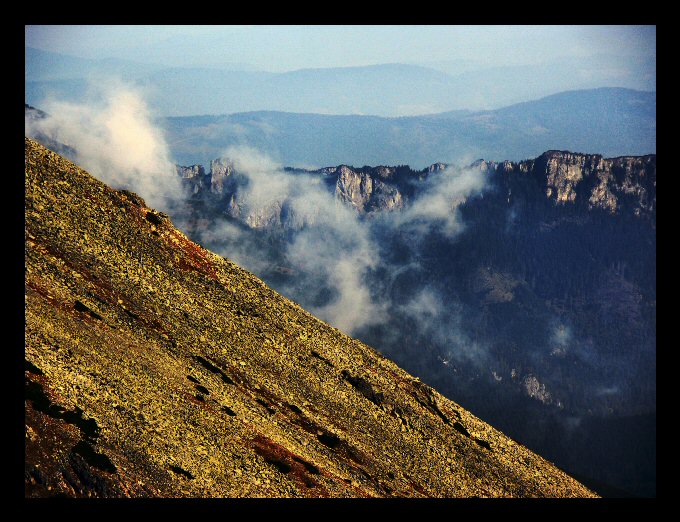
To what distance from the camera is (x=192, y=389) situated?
10681cm

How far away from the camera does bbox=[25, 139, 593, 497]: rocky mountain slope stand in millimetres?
84125

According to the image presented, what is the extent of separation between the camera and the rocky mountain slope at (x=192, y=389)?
84125mm

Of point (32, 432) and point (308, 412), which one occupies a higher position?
point (32, 432)
